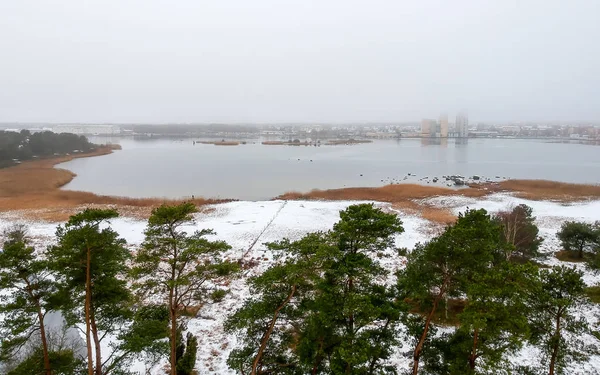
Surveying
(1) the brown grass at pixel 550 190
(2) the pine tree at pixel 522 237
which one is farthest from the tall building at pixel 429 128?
(2) the pine tree at pixel 522 237

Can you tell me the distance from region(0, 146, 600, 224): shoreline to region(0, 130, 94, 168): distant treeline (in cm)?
1035

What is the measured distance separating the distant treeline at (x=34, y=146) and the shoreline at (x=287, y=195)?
10346mm

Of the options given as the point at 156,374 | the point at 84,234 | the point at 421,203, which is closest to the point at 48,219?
the point at 156,374

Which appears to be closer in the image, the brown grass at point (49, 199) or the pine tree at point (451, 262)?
the pine tree at point (451, 262)

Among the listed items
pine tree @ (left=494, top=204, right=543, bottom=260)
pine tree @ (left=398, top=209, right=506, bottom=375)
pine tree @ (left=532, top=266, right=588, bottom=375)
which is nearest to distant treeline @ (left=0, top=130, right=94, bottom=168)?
pine tree @ (left=398, top=209, right=506, bottom=375)

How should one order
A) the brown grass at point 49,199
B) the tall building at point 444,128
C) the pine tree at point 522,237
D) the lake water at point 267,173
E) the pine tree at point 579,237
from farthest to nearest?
1. the tall building at point 444,128
2. the lake water at point 267,173
3. the brown grass at point 49,199
4. the pine tree at point 579,237
5. the pine tree at point 522,237

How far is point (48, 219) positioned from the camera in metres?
24.7

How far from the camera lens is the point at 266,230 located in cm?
2239

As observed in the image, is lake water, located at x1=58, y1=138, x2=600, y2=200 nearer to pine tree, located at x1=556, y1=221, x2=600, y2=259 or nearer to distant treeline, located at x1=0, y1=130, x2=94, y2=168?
distant treeline, located at x1=0, y1=130, x2=94, y2=168

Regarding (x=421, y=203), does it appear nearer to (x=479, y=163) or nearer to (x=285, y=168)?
(x=285, y=168)

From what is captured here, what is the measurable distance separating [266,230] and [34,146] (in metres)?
57.1

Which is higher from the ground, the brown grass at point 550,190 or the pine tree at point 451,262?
the pine tree at point 451,262

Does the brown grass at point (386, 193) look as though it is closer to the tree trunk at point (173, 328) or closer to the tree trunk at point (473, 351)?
the tree trunk at point (173, 328)

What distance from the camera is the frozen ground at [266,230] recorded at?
1004 cm
